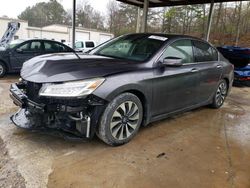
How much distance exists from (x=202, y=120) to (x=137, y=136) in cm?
156

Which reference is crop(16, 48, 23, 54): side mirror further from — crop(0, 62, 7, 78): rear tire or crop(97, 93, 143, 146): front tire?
crop(97, 93, 143, 146): front tire

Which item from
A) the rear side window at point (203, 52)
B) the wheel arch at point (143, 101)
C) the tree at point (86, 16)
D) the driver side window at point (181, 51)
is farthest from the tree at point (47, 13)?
the wheel arch at point (143, 101)

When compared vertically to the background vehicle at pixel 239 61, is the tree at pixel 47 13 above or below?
above

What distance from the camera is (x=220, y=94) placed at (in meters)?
5.02

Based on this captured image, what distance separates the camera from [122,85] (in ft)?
9.26

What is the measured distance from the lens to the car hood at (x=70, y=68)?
2660 millimetres

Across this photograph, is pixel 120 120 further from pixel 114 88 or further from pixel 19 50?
pixel 19 50

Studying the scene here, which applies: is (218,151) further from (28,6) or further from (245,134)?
(28,6)

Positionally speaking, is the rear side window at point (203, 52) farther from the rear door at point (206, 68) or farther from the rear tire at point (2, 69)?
the rear tire at point (2, 69)

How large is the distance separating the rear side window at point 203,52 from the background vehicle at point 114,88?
4 centimetres

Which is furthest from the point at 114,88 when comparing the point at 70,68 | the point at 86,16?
the point at 86,16

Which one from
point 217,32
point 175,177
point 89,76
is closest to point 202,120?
point 175,177

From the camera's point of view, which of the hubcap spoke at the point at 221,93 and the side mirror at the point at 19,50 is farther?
the side mirror at the point at 19,50

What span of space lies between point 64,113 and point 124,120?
773mm
